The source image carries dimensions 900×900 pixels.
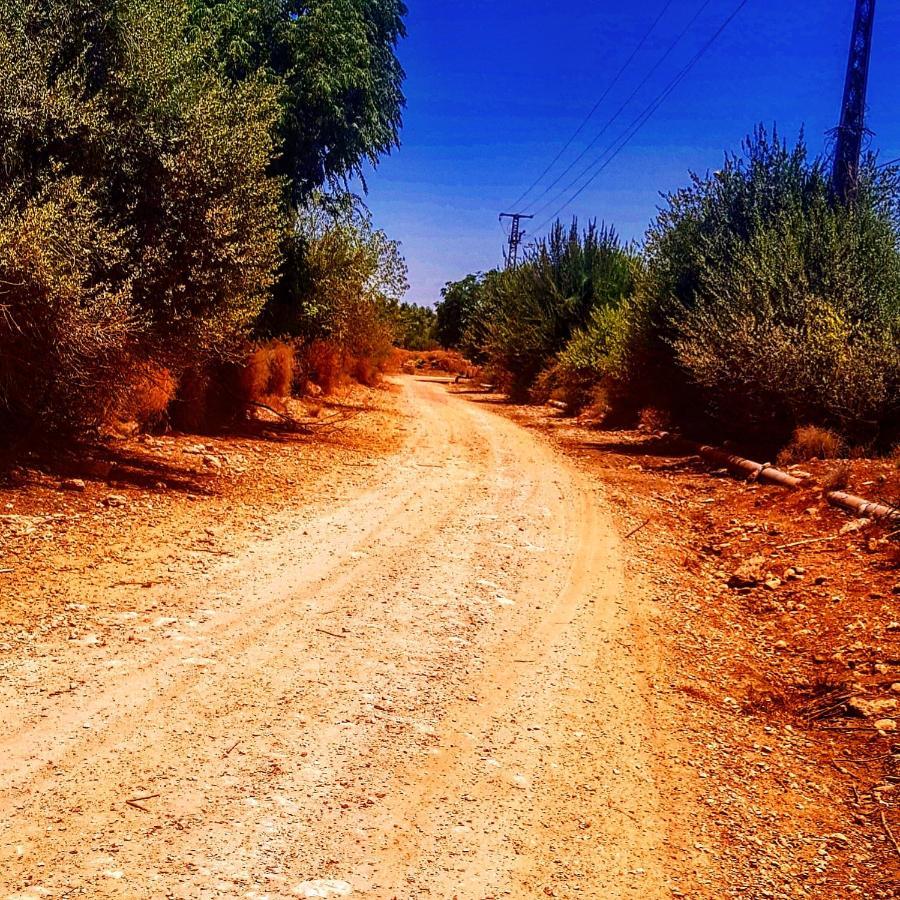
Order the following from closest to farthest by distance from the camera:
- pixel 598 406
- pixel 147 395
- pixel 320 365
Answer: pixel 147 395, pixel 320 365, pixel 598 406

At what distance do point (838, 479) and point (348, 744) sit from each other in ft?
26.2

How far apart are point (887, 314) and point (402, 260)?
15437mm

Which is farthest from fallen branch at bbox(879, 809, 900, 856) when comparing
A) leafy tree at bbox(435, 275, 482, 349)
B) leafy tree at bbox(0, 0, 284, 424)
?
leafy tree at bbox(435, 275, 482, 349)

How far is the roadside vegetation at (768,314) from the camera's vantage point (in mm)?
12117

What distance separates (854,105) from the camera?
15.3 metres

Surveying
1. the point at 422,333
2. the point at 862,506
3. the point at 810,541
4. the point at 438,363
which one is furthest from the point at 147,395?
the point at 422,333

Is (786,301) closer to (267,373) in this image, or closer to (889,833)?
(267,373)

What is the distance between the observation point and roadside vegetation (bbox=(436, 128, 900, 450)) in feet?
39.8

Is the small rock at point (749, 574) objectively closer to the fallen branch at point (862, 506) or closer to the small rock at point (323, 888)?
the fallen branch at point (862, 506)

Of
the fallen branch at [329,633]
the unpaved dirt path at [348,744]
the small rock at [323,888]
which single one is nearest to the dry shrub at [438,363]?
the unpaved dirt path at [348,744]

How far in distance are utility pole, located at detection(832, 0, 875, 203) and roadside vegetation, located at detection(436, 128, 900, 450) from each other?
33cm

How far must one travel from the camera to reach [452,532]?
8.23 meters

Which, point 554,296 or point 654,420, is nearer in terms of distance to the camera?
point 654,420

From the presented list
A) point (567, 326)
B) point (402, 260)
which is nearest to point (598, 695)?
point (402, 260)
